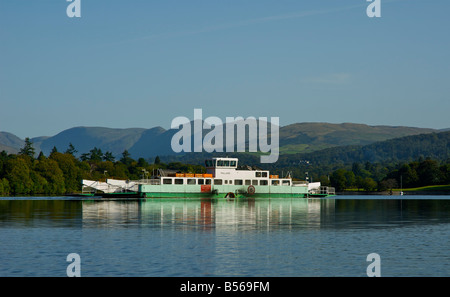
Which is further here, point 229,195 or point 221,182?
point 221,182

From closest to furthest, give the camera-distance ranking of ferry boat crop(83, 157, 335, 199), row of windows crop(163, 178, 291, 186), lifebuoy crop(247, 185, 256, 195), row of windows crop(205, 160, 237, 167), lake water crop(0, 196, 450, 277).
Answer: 1. lake water crop(0, 196, 450, 277)
2. ferry boat crop(83, 157, 335, 199)
3. row of windows crop(163, 178, 291, 186)
4. lifebuoy crop(247, 185, 256, 195)
5. row of windows crop(205, 160, 237, 167)

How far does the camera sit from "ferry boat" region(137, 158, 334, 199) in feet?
455

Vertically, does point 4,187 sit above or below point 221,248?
above

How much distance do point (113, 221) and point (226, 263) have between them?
31.7 m

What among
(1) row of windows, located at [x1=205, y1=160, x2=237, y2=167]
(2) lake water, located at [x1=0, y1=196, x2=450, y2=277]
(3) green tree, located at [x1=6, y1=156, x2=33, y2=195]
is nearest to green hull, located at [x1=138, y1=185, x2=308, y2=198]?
(1) row of windows, located at [x1=205, y1=160, x2=237, y2=167]

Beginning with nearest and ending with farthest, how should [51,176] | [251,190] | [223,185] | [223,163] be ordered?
[223,185] → [251,190] → [223,163] → [51,176]

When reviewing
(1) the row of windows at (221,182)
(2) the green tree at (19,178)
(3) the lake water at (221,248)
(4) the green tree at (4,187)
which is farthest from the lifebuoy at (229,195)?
(3) the lake water at (221,248)

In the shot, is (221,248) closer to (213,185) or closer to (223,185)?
(213,185)

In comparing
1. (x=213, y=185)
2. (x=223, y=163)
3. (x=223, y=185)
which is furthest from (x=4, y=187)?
(x=223, y=185)

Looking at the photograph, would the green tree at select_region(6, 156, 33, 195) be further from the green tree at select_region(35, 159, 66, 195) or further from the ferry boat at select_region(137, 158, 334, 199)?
the ferry boat at select_region(137, 158, 334, 199)

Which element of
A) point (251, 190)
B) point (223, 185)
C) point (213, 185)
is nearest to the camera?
point (213, 185)

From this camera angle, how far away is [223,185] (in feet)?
473

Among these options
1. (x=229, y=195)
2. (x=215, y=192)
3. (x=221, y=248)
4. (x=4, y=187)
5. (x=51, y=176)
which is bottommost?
(x=229, y=195)
